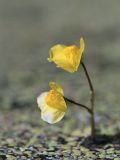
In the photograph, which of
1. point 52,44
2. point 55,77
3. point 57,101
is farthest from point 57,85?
point 52,44

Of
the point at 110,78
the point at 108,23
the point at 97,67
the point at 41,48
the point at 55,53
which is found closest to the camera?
the point at 55,53

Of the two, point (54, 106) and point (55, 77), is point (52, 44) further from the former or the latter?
point (54, 106)

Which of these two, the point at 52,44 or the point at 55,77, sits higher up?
the point at 52,44

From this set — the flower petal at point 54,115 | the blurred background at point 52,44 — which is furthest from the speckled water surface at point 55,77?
the flower petal at point 54,115

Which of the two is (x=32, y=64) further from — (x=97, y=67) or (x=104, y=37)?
(x=104, y=37)

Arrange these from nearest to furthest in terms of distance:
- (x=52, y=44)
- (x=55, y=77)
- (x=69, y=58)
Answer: (x=69, y=58)
(x=55, y=77)
(x=52, y=44)

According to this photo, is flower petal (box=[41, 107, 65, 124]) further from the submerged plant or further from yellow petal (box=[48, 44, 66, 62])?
yellow petal (box=[48, 44, 66, 62])

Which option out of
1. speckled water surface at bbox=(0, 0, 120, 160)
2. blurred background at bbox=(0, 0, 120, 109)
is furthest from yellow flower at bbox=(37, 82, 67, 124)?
blurred background at bbox=(0, 0, 120, 109)

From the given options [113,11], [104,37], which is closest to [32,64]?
[104,37]

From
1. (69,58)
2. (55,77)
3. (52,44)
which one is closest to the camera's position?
(69,58)
